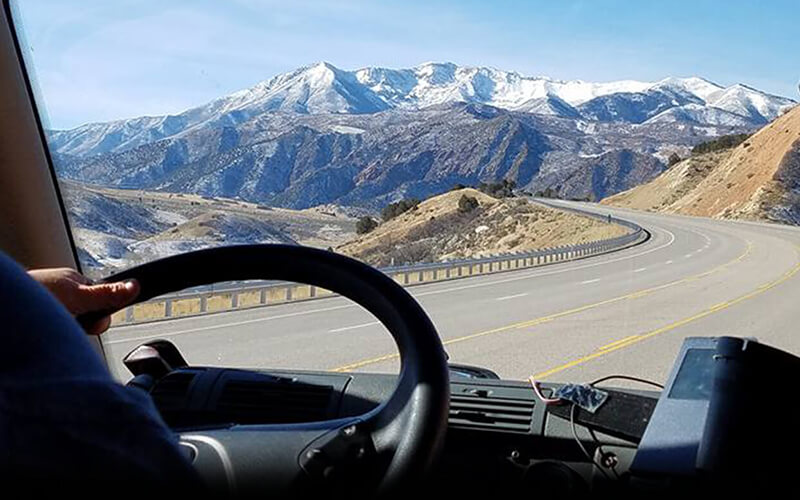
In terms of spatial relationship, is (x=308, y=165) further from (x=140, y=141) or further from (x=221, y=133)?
(x=140, y=141)

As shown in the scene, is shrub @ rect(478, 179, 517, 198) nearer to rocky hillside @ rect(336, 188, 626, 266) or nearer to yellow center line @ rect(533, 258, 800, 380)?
rocky hillside @ rect(336, 188, 626, 266)

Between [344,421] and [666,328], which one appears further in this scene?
[666,328]

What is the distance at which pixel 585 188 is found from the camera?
10338 cm

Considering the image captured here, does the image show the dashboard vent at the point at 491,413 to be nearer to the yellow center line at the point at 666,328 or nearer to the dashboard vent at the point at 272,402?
the dashboard vent at the point at 272,402

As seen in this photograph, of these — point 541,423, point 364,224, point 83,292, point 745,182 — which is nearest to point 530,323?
point 364,224

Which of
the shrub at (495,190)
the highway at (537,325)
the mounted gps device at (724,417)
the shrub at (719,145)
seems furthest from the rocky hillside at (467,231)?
the shrub at (719,145)

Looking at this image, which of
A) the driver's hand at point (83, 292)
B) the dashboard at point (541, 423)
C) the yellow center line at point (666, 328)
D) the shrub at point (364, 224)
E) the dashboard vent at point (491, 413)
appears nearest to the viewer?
the driver's hand at point (83, 292)

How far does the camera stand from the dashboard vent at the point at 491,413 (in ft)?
10.5

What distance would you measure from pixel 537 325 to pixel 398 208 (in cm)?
409

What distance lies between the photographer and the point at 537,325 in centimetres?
1705

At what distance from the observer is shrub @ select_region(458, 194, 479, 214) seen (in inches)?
1438

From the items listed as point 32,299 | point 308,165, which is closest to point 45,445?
point 32,299

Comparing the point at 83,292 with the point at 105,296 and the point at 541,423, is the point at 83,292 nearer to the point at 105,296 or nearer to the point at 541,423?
the point at 105,296

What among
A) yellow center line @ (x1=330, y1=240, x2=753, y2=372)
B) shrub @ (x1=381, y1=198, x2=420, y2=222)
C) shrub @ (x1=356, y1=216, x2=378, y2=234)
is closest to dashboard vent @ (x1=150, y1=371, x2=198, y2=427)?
yellow center line @ (x1=330, y1=240, x2=753, y2=372)
